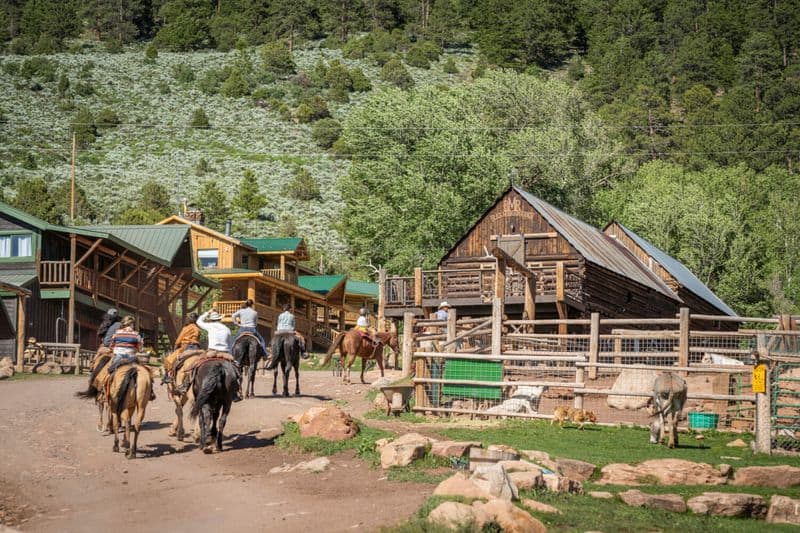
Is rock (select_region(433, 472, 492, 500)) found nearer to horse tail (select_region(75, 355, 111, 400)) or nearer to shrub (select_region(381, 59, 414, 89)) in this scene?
horse tail (select_region(75, 355, 111, 400))

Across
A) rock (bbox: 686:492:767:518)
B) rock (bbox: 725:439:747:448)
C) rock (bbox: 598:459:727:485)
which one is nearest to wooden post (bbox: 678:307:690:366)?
rock (bbox: 725:439:747:448)

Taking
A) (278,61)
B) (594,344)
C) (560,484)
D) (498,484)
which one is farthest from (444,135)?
(278,61)

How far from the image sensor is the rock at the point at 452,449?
1777 centimetres

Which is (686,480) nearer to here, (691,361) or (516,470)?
(516,470)

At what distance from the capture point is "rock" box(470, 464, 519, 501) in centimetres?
1451

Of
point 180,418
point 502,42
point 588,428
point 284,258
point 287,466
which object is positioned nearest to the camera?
point 287,466

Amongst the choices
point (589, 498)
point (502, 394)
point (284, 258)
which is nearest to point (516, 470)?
point (589, 498)

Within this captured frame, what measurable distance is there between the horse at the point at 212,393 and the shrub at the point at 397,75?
6077 inches

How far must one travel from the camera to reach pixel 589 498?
15.7 meters

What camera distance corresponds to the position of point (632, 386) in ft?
82.8

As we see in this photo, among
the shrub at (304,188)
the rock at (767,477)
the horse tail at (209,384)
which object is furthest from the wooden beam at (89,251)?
the shrub at (304,188)

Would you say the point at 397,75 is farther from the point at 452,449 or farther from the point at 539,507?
the point at 539,507

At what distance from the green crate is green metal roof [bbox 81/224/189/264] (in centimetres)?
3004

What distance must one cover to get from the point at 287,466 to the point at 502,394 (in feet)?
26.3
